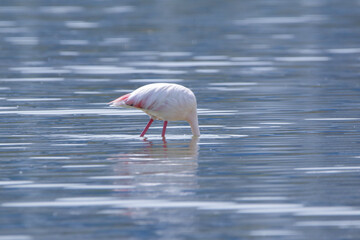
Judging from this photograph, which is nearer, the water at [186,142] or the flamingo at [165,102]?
the water at [186,142]

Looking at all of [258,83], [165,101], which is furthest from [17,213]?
[258,83]

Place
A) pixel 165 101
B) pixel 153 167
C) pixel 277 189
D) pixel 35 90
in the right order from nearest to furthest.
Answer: pixel 277 189, pixel 153 167, pixel 165 101, pixel 35 90

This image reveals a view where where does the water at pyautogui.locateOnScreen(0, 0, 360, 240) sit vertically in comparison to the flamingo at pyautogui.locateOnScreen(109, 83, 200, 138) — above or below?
below

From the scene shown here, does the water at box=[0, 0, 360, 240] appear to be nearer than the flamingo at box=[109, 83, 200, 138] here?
Yes

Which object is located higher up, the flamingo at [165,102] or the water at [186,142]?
the flamingo at [165,102]

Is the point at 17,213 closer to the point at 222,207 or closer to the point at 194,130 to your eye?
the point at 222,207

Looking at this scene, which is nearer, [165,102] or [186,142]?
[186,142]

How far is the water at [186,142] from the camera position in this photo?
8.74m

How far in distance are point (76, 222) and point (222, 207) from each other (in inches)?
55.3

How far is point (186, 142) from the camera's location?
43.3 ft

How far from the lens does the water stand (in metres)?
8.74

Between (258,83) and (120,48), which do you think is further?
(120,48)

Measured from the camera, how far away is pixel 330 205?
30.2 ft

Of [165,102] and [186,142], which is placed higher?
[165,102]
